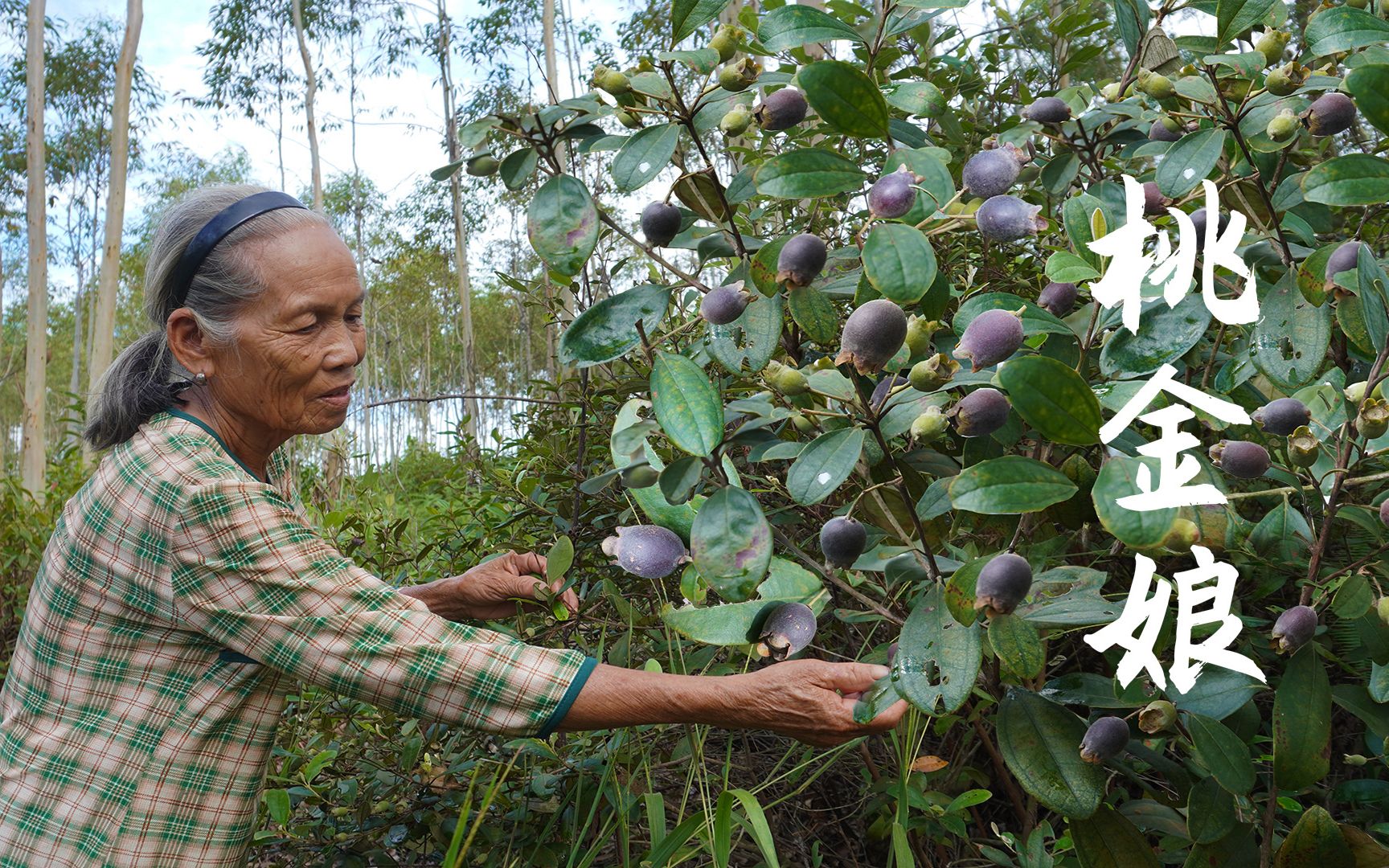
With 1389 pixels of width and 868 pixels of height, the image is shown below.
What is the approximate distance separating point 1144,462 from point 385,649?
0.70m

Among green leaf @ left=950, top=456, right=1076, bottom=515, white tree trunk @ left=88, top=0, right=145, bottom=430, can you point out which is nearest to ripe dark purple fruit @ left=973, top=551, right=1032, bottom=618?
green leaf @ left=950, top=456, right=1076, bottom=515

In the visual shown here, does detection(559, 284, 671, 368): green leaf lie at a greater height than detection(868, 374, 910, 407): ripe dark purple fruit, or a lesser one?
greater

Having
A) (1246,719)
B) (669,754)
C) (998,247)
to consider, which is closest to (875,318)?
(1246,719)

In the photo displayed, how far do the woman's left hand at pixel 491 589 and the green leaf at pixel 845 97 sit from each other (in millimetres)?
739

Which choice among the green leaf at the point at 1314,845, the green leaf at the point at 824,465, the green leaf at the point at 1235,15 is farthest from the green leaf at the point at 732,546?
the green leaf at the point at 1235,15

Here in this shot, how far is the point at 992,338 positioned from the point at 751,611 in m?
0.28

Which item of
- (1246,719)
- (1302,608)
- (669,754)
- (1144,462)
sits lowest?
(669,754)

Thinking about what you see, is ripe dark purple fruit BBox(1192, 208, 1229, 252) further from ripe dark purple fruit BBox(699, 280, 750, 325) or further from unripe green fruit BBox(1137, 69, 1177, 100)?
ripe dark purple fruit BBox(699, 280, 750, 325)

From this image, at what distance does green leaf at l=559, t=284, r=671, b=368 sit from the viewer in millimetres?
894

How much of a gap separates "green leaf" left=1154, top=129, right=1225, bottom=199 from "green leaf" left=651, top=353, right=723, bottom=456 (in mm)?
434

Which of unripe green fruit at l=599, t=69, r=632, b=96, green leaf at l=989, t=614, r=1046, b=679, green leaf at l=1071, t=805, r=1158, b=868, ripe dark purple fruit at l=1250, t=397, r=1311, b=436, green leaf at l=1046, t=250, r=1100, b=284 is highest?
unripe green fruit at l=599, t=69, r=632, b=96

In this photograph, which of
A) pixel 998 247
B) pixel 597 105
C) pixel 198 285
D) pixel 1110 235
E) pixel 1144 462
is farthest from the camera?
pixel 998 247

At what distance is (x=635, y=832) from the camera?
152cm

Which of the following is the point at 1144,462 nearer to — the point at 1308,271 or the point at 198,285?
the point at 1308,271
